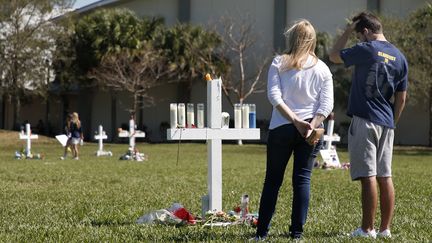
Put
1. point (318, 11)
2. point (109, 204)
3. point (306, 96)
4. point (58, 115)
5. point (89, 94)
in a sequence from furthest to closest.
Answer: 1. point (58, 115)
2. point (89, 94)
3. point (318, 11)
4. point (109, 204)
5. point (306, 96)

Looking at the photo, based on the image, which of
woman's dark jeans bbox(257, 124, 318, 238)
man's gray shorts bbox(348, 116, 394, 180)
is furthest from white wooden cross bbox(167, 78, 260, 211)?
man's gray shorts bbox(348, 116, 394, 180)

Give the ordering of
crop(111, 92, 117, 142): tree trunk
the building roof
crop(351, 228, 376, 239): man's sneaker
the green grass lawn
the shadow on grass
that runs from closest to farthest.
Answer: crop(351, 228, 376, 239): man's sneaker < the green grass lawn < the shadow on grass < the building roof < crop(111, 92, 117, 142): tree trunk

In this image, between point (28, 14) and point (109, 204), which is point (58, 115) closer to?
point (28, 14)

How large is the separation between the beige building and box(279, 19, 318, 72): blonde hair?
34.6 meters

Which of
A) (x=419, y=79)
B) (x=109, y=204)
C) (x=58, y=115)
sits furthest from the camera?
(x=58, y=115)

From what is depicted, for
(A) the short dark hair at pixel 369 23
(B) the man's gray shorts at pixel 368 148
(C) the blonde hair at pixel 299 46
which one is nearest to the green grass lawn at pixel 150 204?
(B) the man's gray shorts at pixel 368 148

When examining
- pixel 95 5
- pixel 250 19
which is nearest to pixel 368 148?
pixel 250 19

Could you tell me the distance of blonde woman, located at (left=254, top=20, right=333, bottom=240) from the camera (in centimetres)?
603

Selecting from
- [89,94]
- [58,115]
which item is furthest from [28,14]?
[58,115]

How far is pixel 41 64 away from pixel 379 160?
39875 mm

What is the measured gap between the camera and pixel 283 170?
20.1 ft

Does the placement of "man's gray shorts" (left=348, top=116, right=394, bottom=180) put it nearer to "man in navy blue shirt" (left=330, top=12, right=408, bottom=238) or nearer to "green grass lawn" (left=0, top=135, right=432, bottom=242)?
"man in navy blue shirt" (left=330, top=12, right=408, bottom=238)

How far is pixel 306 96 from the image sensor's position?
20.0ft

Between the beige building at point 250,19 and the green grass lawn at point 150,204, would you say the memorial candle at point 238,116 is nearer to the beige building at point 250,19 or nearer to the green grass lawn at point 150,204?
the green grass lawn at point 150,204
